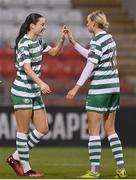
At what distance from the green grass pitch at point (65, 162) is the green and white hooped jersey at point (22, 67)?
95cm

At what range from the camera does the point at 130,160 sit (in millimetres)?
12875

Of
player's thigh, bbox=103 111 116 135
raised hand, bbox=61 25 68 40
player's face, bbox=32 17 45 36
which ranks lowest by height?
player's thigh, bbox=103 111 116 135

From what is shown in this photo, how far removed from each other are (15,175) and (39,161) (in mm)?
2570

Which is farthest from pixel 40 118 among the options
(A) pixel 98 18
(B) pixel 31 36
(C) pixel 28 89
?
(A) pixel 98 18

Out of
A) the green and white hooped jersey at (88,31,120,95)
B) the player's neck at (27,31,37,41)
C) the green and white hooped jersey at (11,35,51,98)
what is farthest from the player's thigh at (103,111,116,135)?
the player's neck at (27,31,37,41)

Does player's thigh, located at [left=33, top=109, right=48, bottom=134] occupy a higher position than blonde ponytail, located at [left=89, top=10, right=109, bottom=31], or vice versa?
blonde ponytail, located at [left=89, top=10, right=109, bottom=31]

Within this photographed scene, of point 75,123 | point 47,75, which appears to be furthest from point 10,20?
point 75,123

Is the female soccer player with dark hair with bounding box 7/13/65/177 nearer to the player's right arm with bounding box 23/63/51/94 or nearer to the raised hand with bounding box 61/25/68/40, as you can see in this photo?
the player's right arm with bounding box 23/63/51/94

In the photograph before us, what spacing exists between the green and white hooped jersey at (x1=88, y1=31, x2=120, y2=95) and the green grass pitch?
982mm

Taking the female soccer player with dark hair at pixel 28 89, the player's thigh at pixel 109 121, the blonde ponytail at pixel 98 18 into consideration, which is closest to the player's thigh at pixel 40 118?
the female soccer player with dark hair at pixel 28 89

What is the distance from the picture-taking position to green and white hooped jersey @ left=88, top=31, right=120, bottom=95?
955 centimetres

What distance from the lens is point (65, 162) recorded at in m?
12.4

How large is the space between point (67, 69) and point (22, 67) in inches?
391

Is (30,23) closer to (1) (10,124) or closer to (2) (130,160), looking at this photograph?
(2) (130,160)
